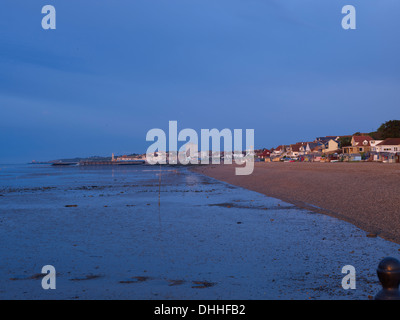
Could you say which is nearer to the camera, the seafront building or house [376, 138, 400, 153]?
the seafront building

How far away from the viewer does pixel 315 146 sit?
138 m

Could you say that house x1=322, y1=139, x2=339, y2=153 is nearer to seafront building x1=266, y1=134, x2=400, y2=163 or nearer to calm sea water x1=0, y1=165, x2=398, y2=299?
seafront building x1=266, y1=134, x2=400, y2=163

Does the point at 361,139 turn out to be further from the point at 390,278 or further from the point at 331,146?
the point at 390,278

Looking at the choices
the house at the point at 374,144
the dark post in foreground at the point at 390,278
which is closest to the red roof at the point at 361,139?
the house at the point at 374,144

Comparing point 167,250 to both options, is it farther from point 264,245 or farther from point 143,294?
point 143,294

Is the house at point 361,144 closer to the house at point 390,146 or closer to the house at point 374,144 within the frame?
the house at point 374,144

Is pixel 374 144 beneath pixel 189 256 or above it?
above

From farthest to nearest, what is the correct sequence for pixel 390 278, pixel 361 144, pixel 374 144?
pixel 361 144 < pixel 374 144 < pixel 390 278

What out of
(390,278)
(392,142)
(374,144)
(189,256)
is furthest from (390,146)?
(390,278)

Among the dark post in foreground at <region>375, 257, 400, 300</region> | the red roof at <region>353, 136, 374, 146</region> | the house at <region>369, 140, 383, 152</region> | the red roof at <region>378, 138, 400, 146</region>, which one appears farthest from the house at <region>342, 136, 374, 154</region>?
the dark post in foreground at <region>375, 257, 400, 300</region>

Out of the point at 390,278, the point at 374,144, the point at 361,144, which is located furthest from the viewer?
the point at 361,144

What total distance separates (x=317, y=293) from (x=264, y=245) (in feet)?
13.0
